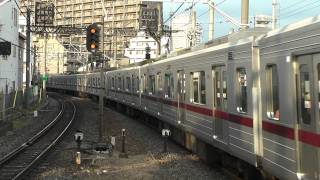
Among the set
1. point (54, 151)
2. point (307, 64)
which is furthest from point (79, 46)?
point (307, 64)

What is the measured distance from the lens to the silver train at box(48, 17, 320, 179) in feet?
22.8

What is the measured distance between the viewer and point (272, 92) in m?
8.30

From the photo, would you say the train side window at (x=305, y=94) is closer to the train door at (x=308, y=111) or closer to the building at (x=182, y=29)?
the train door at (x=308, y=111)

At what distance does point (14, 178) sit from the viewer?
478 inches

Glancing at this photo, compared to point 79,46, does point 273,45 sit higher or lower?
lower

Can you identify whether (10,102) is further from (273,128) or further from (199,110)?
(273,128)

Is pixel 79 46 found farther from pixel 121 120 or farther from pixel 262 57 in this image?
pixel 262 57

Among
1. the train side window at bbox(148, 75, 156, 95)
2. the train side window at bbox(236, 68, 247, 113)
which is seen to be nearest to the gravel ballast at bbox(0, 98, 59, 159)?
the train side window at bbox(148, 75, 156, 95)

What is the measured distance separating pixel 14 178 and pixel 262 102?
248 inches

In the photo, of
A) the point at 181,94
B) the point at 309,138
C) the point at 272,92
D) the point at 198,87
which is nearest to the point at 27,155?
the point at 181,94

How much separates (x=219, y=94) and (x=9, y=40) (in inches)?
1297

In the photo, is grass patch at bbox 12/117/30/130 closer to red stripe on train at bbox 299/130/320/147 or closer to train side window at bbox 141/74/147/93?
train side window at bbox 141/74/147/93

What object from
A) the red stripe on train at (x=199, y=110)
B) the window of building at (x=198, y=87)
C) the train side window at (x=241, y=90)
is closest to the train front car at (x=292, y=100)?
the train side window at (x=241, y=90)

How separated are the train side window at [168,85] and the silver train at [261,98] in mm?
1465
